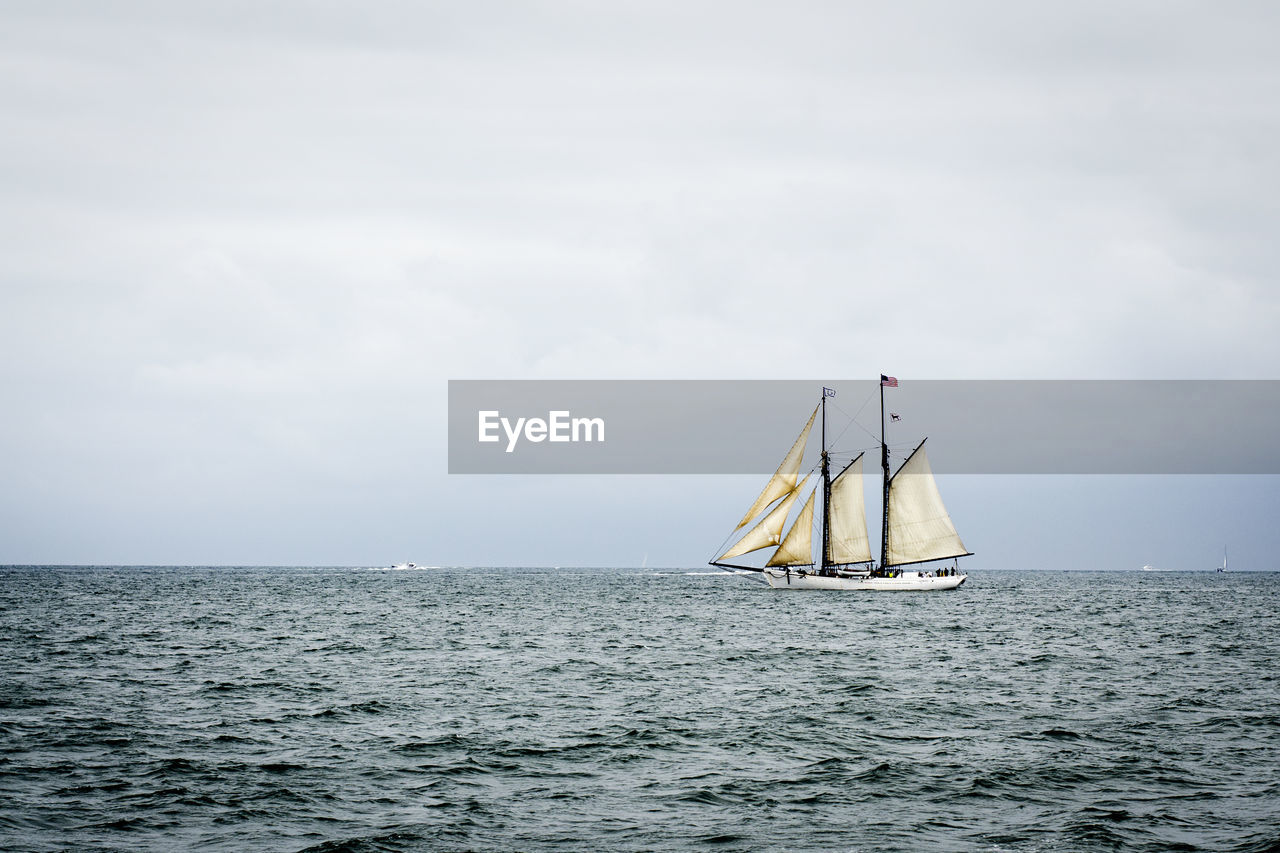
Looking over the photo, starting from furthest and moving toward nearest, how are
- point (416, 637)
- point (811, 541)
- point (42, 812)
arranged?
point (811, 541), point (416, 637), point (42, 812)

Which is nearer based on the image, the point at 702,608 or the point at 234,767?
the point at 234,767

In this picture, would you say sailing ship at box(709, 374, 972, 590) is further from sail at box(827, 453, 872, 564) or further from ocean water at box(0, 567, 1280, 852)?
ocean water at box(0, 567, 1280, 852)

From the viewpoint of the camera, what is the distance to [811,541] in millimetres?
97688

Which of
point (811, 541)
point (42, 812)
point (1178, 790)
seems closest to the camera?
point (42, 812)

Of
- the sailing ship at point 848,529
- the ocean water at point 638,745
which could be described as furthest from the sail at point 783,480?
the ocean water at point 638,745

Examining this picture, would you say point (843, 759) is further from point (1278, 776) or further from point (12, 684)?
point (12, 684)

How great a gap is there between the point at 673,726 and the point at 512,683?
9.71 metres

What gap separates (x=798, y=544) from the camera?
97062 mm

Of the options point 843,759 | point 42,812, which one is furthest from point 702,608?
point 42,812

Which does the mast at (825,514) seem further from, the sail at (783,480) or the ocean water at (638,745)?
the ocean water at (638,745)

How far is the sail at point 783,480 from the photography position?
91188mm

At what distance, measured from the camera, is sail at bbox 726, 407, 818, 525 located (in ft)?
299

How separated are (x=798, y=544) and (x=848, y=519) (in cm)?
A: 505

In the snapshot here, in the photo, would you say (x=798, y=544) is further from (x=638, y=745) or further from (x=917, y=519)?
(x=638, y=745)
